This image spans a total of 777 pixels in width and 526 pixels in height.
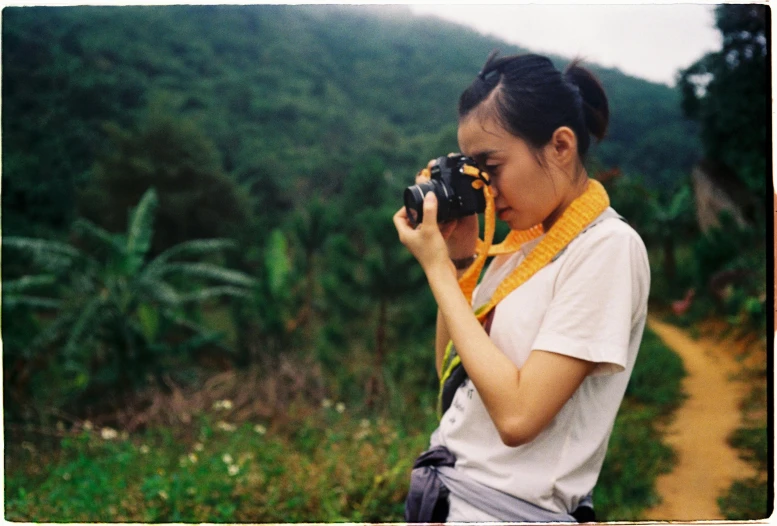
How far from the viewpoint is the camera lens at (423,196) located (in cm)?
99

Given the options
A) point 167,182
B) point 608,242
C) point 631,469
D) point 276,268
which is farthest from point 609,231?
point 167,182

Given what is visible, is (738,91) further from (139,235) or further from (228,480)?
(139,235)

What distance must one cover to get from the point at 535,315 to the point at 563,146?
0.86ft

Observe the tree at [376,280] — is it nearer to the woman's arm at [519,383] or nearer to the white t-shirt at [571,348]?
the white t-shirt at [571,348]

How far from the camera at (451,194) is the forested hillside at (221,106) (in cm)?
486

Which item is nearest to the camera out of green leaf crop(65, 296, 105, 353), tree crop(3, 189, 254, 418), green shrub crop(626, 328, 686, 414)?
green leaf crop(65, 296, 105, 353)

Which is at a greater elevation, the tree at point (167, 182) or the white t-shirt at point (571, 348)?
the white t-shirt at point (571, 348)

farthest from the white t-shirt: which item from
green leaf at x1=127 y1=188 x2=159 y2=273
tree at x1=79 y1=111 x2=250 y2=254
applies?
tree at x1=79 y1=111 x2=250 y2=254

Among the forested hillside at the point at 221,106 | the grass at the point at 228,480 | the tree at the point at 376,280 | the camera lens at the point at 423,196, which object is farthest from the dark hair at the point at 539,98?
the forested hillside at the point at 221,106

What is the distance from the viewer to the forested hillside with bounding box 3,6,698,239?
7.18 metres

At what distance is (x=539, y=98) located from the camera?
916mm

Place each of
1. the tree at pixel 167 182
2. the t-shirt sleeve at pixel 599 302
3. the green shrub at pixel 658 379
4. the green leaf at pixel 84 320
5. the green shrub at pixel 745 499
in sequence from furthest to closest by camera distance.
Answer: the tree at pixel 167 182 < the green shrub at pixel 658 379 < the green leaf at pixel 84 320 < the green shrub at pixel 745 499 < the t-shirt sleeve at pixel 599 302

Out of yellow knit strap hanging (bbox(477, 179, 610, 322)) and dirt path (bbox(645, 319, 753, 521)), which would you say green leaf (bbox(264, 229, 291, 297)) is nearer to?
dirt path (bbox(645, 319, 753, 521))

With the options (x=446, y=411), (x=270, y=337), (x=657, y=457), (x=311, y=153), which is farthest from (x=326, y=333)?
(x=311, y=153)
